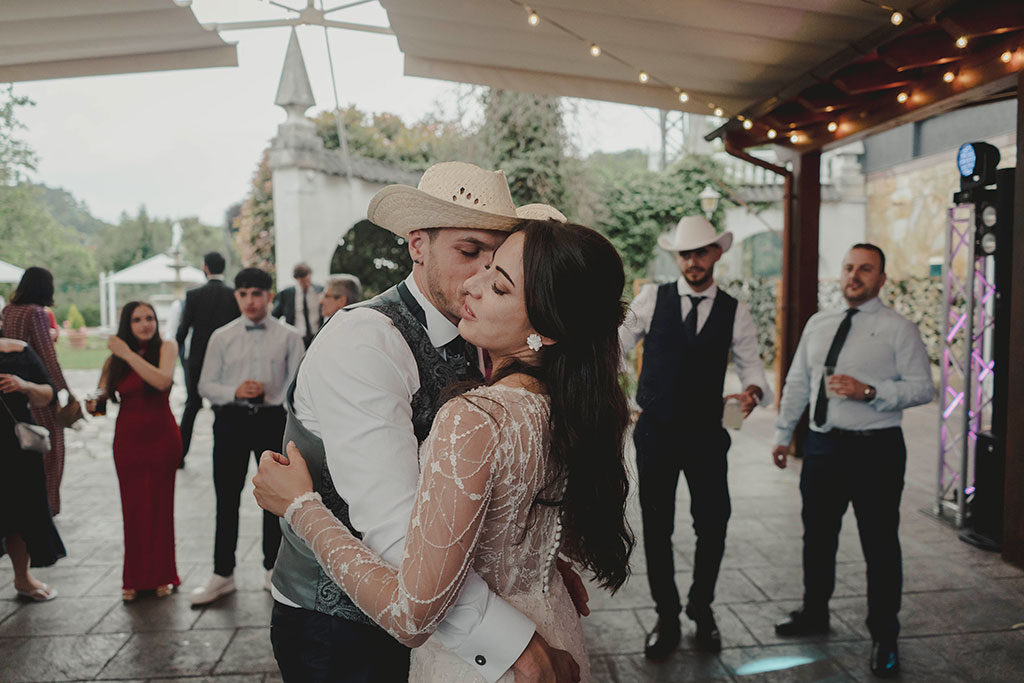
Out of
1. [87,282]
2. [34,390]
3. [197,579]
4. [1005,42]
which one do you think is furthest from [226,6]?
[87,282]

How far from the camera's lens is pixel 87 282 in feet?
51.7

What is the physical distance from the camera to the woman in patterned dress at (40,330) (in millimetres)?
4660

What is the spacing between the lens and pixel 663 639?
3533 millimetres

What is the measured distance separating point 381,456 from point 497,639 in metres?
0.37

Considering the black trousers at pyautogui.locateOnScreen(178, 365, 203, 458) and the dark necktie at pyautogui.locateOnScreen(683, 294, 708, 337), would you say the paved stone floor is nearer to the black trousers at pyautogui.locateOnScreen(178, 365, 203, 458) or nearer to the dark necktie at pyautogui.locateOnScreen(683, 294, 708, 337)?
the black trousers at pyautogui.locateOnScreen(178, 365, 203, 458)

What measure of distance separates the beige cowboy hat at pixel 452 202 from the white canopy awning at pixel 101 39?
11.4ft

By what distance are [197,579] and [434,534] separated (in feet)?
12.6

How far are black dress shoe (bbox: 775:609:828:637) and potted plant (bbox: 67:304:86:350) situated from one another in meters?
18.8

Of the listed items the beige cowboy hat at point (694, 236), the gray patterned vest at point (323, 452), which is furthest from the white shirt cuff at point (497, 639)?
the beige cowboy hat at point (694, 236)

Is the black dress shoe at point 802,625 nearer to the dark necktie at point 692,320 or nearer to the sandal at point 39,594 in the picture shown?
the dark necktie at point 692,320

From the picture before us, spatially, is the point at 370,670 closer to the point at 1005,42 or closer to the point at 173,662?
the point at 173,662

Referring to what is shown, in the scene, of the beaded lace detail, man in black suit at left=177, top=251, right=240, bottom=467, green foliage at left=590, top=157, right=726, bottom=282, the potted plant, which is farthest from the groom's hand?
the potted plant

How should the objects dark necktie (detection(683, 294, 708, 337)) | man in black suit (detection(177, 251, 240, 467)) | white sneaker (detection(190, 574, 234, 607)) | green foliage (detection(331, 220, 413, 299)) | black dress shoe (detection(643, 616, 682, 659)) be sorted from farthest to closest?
green foliage (detection(331, 220, 413, 299)), man in black suit (detection(177, 251, 240, 467)), white sneaker (detection(190, 574, 234, 607)), dark necktie (detection(683, 294, 708, 337)), black dress shoe (detection(643, 616, 682, 659))

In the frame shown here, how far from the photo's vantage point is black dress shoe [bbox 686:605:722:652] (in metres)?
3.56
